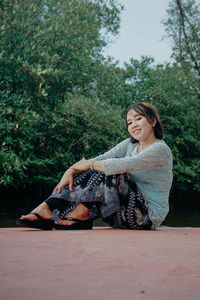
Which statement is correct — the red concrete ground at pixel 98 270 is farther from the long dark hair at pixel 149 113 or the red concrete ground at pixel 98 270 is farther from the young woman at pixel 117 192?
the long dark hair at pixel 149 113

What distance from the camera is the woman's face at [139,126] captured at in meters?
2.89

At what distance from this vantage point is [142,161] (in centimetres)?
269

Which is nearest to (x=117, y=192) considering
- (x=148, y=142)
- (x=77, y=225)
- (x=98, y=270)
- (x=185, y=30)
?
(x=77, y=225)

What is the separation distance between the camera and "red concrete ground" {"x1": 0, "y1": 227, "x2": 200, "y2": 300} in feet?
3.42

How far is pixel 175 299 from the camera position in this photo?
3.30 ft

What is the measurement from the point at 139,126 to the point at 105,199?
700mm

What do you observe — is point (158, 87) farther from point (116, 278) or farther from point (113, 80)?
point (116, 278)

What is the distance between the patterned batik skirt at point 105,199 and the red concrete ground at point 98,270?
64 cm

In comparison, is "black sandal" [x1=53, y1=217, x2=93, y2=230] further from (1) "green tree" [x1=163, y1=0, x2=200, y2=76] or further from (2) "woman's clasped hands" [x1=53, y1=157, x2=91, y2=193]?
(1) "green tree" [x1=163, y1=0, x2=200, y2=76]

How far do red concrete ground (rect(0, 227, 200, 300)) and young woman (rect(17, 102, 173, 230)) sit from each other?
66 cm

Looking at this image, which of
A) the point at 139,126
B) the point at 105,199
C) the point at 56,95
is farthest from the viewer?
the point at 56,95

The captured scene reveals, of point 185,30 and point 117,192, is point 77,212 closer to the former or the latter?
point 117,192

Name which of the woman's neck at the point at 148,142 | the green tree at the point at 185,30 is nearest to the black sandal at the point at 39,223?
the woman's neck at the point at 148,142

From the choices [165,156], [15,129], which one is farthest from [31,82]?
[165,156]
